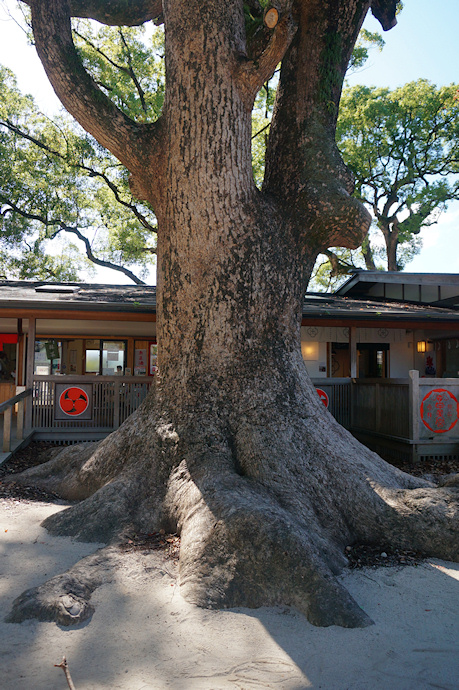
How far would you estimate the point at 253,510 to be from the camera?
12.1ft

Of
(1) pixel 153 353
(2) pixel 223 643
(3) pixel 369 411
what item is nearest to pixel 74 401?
(1) pixel 153 353

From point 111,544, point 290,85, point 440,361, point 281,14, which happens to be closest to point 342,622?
point 111,544

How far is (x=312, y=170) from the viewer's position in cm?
535

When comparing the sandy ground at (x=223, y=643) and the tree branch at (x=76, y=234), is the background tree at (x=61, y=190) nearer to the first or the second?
the tree branch at (x=76, y=234)

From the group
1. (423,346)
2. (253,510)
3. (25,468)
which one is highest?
(423,346)

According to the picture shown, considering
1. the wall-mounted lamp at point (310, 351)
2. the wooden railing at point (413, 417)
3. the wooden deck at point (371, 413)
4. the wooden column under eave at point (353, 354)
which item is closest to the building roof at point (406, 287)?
the wall-mounted lamp at point (310, 351)

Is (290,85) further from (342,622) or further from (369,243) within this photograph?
(369,243)

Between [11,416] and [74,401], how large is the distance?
47.5 inches

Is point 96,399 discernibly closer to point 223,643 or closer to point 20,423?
point 20,423

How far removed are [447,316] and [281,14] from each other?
26.7 feet

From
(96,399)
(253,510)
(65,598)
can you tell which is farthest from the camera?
(96,399)

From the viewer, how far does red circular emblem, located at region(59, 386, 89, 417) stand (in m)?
9.80

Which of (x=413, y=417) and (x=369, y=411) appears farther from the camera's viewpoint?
(x=369, y=411)

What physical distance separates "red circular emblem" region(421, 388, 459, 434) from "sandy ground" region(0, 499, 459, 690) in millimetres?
5802
